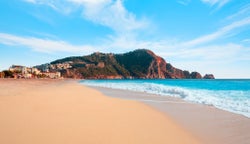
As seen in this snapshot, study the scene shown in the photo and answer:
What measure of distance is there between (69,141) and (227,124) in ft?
14.9

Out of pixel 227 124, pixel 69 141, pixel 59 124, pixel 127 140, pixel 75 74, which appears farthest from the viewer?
pixel 75 74

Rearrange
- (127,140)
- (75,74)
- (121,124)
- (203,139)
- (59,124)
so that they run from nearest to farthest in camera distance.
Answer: (127,140) → (203,139) → (59,124) → (121,124) → (75,74)

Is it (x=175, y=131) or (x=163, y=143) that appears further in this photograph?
(x=175, y=131)

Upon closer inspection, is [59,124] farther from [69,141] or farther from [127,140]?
[127,140]

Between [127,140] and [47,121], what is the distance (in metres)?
2.39

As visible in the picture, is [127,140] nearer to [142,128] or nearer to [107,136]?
[107,136]

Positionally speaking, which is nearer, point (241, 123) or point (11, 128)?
point (11, 128)

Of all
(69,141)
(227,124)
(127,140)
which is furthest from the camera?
(227,124)

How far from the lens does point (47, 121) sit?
5.25 metres

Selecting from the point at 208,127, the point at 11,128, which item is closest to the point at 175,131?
the point at 208,127

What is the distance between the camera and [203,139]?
14.4 feet

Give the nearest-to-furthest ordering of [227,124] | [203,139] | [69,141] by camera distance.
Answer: [69,141] → [203,139] → [227,124]

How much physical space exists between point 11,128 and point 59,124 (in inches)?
40.5

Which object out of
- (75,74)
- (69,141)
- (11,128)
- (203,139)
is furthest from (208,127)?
(75,74)
